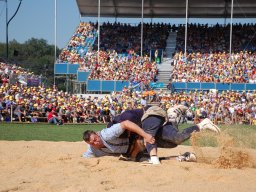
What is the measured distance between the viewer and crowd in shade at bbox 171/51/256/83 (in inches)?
1242

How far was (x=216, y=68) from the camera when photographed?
3288cm

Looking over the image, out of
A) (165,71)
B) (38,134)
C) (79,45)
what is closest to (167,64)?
(165,71)

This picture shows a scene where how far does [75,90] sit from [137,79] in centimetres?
607

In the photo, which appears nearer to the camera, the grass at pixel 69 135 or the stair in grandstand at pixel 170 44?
the grass at pixel 69 135

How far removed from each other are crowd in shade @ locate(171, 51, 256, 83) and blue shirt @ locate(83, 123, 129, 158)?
24.1m

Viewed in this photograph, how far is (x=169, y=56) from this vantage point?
126 feet

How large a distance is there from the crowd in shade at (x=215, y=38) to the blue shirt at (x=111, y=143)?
30464mm

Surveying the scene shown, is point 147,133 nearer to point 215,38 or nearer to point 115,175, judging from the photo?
point 115,175

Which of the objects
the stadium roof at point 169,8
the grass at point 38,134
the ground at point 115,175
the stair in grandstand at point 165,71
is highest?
Result: the stadium roof at point 169,8

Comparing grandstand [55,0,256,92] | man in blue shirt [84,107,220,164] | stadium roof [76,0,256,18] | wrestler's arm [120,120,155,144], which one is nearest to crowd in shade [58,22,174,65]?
grandstand [55,0,256,92]

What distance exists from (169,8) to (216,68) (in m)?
12.8

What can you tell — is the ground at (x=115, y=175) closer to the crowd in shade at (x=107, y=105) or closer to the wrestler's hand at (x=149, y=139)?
the wrestler's hand at (x=149, y=139)

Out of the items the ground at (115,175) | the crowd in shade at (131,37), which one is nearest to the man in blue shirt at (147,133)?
the ground at (115,175)

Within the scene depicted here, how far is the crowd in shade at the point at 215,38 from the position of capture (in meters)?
38.2
